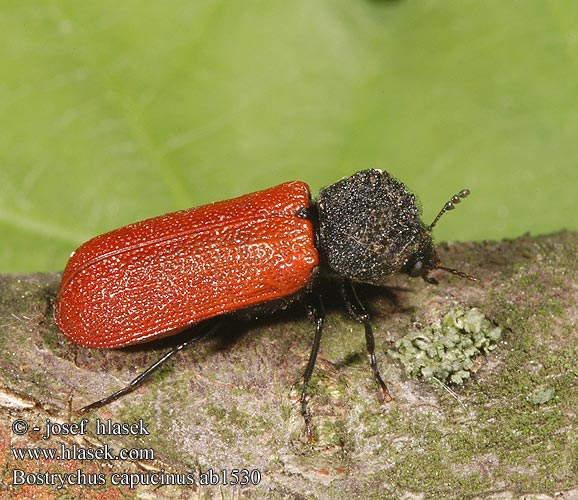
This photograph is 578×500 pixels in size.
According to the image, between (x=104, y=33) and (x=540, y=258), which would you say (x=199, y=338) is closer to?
(x=540, y=258)

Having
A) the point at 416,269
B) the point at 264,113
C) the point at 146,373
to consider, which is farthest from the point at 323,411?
the point at 264,113

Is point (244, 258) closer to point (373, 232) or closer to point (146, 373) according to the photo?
point (373, 232)

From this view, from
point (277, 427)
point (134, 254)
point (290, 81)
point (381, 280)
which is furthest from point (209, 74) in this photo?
point (277, 427)

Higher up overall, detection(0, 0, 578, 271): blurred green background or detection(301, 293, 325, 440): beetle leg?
detection(0, 0, 578, 271): blurred green background

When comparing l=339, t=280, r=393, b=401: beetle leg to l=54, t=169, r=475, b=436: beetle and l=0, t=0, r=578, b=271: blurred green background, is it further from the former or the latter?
l=0, t=0, r=578, b=271: blurred green background

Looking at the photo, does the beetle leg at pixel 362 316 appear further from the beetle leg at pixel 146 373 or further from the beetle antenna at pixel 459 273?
the beetle leg at pixel 146 373

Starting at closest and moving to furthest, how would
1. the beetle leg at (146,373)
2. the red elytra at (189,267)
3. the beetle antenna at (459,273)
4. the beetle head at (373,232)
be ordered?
the beetle leg at (146,373)
the beetle antenna at (459,273)
the red elytra at (189,267)
the beetle head at (373,232)

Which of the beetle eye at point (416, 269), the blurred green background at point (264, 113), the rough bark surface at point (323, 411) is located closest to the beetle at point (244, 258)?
the beetle eye at point (416, 269)

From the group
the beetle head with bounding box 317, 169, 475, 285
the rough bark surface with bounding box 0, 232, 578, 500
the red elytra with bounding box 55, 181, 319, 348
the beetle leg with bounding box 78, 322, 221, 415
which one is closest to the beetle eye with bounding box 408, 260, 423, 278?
the beetle head with bounding box 317, 169, 475, 285
